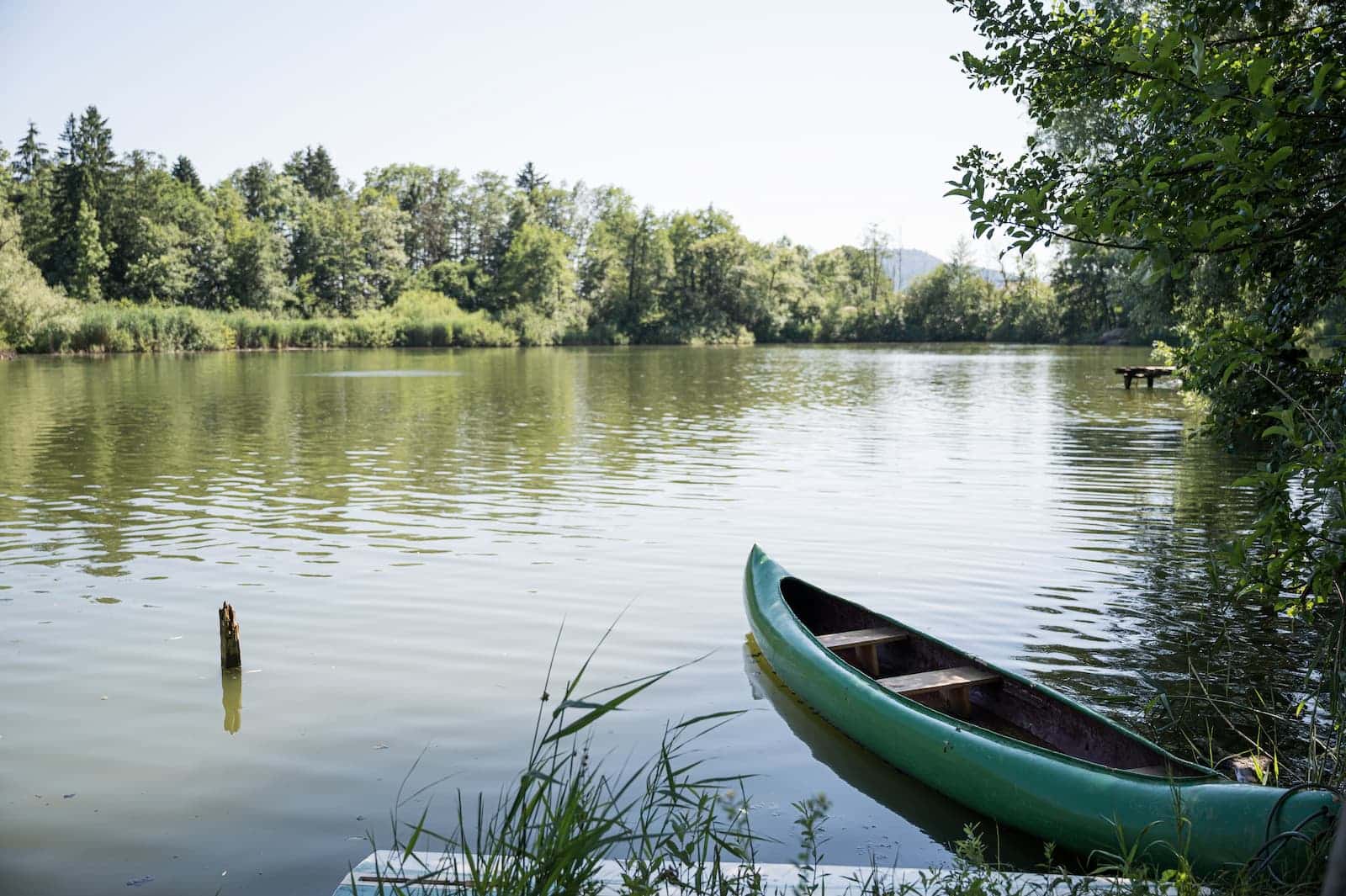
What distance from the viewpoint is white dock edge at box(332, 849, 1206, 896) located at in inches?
127

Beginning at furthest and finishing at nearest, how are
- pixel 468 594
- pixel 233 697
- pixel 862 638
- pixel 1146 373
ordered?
pixel 1146 373
pixel 468 594
pixel 862 638
pixel 233 697

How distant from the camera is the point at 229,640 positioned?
6.77 m

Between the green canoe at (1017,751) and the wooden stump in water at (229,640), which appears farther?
the wooden stump in water at (229,640)

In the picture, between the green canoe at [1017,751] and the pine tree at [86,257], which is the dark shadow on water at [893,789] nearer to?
the green canoe at [1017,751]

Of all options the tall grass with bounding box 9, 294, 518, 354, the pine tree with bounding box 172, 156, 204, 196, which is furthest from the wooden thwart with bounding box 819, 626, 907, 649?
the pine tree with bounding box 172, 156, 204, 196

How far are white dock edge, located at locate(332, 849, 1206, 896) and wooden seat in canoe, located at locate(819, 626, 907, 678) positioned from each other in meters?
2.70

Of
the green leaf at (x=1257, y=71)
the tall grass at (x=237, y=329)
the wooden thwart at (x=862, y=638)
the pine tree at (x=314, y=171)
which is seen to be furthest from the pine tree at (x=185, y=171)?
the green leaf at (x=1257, y=71)

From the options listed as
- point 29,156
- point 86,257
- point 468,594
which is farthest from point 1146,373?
point 29,156

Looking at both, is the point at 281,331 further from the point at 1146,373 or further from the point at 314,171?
the point at 1146,373

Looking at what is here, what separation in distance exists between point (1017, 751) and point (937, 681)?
113cm

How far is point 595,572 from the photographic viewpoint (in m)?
9.63

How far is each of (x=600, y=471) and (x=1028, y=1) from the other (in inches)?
404

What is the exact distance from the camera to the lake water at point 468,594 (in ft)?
17.2

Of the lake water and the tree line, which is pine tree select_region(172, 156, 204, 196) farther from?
the lake water
